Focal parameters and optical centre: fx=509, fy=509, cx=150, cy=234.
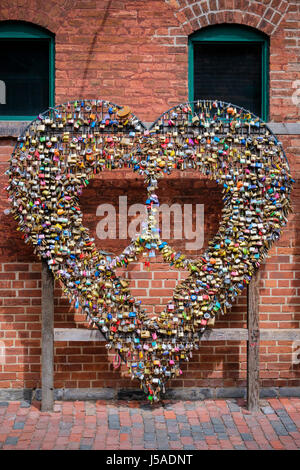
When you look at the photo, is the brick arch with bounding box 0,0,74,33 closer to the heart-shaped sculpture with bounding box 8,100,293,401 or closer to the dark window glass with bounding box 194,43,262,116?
the heart-shaped sculpture with bounding box 8,100,293,401

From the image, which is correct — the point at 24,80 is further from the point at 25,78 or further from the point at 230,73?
the point at 230,73

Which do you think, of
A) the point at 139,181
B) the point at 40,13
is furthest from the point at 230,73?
the point at 40,13

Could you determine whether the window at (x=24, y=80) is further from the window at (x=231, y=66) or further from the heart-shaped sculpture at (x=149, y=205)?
the window at (x=231, y=66)

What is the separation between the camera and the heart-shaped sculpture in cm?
475

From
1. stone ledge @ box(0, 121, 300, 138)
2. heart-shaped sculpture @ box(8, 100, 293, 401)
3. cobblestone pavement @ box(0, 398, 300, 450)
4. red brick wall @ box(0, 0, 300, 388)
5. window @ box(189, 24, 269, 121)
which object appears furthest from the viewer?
window @ box(189, 24, 269, 121)

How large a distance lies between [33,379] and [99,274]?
149 centimetres

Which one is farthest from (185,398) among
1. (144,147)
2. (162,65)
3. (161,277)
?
(162,65)

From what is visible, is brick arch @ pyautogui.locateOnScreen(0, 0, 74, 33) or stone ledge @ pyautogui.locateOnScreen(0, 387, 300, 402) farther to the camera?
stone ledge @ pyautogui.locateOnScreen(0, 387, 300, 402)

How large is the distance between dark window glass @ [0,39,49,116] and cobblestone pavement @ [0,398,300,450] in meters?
3.11

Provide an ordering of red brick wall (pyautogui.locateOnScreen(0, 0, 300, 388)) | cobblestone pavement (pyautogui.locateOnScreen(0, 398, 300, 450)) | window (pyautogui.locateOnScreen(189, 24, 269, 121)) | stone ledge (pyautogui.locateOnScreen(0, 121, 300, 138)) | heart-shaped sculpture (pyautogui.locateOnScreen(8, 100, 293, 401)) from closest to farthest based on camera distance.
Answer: cobblestone pavement (pyautogui.locateOnScreen(0, 398, 300, 450))
heart-shaped sculpture (pyautogui.locateOnScreen(8, 100, 293, 401))
stone ledge (pyautogui.locateOnScreen(0, 121, 300, 138))
red brick wall (pyautogui.locateOnScreen(0, 0, 300, 388))
window (pyautogui.locateOnScreen(189, 24, 269, 121))

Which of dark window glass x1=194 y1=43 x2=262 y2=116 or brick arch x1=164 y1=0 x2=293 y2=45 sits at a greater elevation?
brick arch x1=164 y1=0 x2=293 y2=45

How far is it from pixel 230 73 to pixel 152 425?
3673mm

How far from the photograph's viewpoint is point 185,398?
5.38m

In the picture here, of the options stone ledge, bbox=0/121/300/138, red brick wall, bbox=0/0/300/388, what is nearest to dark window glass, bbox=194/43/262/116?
red brick wall, bbox=0/0/300/388
